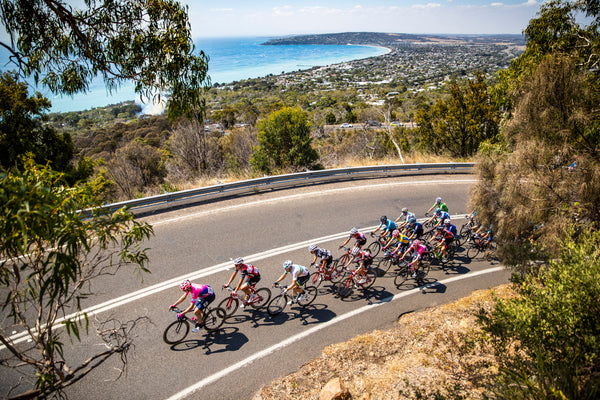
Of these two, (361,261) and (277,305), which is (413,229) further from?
(277,305)

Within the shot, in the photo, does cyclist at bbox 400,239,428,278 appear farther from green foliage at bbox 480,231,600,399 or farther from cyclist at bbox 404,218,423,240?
green foliage at bbox 480,231,600,399

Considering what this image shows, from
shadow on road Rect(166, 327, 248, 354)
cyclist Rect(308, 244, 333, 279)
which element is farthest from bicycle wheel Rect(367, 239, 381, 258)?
shadow on road Rect(166, 327, 248, 354)

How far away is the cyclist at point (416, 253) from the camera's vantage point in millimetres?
9273

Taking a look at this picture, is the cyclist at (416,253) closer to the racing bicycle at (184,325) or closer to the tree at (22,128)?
the racing bicycle at (184,325)

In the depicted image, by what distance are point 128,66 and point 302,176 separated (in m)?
9.90

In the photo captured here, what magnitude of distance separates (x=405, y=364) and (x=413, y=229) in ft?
15.4

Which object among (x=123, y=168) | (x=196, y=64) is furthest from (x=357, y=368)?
(x=123, y=168)

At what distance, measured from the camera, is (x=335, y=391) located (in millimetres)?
5828

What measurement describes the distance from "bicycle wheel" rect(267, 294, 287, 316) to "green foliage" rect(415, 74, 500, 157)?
22694 mm

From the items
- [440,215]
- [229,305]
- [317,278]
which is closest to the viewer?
[229,305]

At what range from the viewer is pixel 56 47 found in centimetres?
531

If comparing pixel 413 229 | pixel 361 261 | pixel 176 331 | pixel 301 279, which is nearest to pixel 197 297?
pixel 176 331

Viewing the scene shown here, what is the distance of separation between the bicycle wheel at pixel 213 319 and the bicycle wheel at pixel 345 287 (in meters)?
3.15

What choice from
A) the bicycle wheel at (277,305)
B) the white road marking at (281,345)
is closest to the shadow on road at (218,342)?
the white road marking at (281,345)
